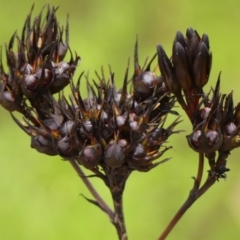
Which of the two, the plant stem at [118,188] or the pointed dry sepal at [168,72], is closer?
the pointed dry sepal at [168,72]

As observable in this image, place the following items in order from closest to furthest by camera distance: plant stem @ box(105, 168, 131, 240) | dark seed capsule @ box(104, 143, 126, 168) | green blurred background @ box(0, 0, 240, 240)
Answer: dark seed capsule @ box(104, 143, 126, 168) → plant stem @ box(105, 168, 131, 240) → green blurred background @ box(0, 0, 240, 240)

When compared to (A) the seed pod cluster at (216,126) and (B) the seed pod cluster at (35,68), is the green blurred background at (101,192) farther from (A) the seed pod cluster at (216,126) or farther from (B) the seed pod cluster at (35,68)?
(A) the seed pod cluster at (216,126)

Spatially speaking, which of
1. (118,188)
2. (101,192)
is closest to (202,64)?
(118,188)

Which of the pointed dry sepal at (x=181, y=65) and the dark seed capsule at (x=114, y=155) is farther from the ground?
the pointed dry sepal at (x=181, y=65)

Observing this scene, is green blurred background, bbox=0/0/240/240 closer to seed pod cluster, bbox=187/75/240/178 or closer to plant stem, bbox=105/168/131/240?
plant stem, bbox=105/168/131/240

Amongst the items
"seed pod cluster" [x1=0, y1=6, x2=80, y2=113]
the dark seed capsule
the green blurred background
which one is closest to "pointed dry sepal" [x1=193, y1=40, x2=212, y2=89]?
the dark seed capsule

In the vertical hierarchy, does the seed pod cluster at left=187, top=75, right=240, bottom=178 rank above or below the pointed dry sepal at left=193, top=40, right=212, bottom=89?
below

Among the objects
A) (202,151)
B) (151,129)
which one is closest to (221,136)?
(202,151)

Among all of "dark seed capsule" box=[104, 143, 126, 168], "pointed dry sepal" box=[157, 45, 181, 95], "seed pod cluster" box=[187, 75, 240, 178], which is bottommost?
"dark seed capsule" box=[104, 143, 126, 168]

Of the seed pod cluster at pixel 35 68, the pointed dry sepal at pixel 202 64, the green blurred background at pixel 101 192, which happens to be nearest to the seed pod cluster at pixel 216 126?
the pointed dry sepal at pixel 202 64
